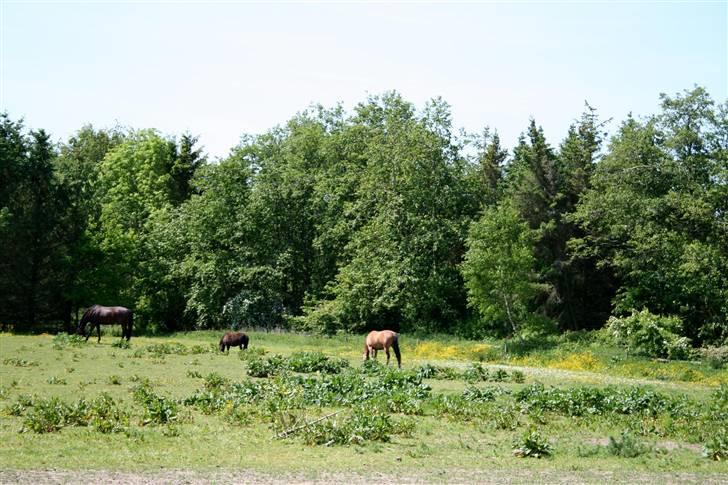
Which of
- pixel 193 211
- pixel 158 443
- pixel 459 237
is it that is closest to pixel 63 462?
pixel 158 443

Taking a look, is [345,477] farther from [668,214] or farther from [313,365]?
[668,214]

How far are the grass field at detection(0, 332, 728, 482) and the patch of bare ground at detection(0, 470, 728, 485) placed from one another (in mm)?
70

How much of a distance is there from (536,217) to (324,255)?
64.5 ft

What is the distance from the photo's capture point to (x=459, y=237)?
55.1 metres

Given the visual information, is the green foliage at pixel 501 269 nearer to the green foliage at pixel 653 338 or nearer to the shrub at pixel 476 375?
the green foliage at pixel 653 338

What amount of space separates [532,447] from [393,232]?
140 ft

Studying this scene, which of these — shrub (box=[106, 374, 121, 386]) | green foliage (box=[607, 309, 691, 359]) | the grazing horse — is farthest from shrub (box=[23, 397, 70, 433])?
green foliage (box=[607, 309, 691, 359])

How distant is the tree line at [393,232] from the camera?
4684cm

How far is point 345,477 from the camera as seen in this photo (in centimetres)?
1221

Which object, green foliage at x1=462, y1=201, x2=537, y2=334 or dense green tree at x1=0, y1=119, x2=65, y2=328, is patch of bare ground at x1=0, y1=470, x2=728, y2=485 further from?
dense green tree at x1=0, y1=119, x2=65, y2=328

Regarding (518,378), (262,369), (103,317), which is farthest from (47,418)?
(103,317)

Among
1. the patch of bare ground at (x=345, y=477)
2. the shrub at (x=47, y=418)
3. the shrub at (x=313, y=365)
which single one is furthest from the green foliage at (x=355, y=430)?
the shrub at (x=313, y=365)

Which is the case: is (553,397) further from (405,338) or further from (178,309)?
(178,309)

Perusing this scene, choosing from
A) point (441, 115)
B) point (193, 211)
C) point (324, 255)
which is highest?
point (441, 115)
